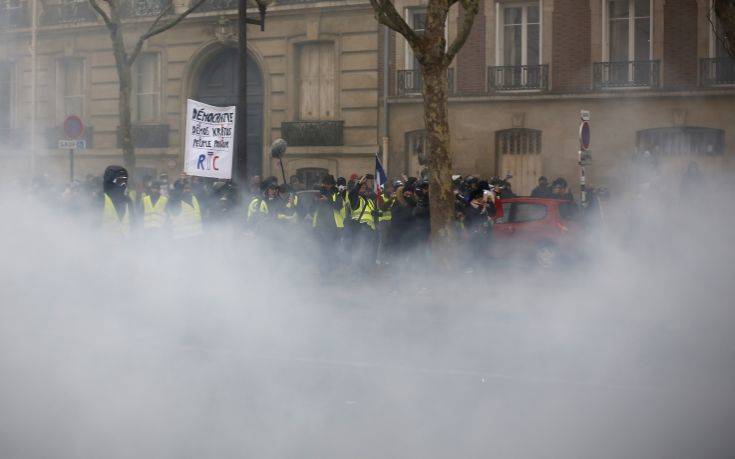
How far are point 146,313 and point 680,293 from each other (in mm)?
3565

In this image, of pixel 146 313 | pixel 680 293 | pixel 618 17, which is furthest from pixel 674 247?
pixel 618 17

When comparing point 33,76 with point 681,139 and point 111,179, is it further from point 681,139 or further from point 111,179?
point 681,139

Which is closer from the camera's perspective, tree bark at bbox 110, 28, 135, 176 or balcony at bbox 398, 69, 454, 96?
tree bark at bbox 110, 28, 135, 176

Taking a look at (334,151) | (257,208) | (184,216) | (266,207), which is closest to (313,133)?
→ (334,151)

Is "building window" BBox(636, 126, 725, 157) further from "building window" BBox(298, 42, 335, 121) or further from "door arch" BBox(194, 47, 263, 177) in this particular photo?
"door arch" BBox(194, 47, 263, 177)

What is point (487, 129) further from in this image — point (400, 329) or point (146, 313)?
point (146, 313)

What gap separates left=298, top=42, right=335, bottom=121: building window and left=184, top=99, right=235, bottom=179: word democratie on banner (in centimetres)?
999

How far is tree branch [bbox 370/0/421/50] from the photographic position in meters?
13.3

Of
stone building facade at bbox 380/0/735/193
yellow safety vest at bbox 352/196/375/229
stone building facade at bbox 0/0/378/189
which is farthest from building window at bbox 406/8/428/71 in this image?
yellow safety vest at bbox 352/196/375/229

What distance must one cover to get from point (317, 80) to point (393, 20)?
38.4ft

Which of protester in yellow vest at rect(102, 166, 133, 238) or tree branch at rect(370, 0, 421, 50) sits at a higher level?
tree branch at rect(370, 0, 421, 50)

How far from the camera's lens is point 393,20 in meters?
13.3

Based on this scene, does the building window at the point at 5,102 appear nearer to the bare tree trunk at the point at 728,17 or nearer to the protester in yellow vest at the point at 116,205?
the protester in yellow vest at the point at 116,205

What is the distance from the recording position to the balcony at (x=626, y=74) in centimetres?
2109
